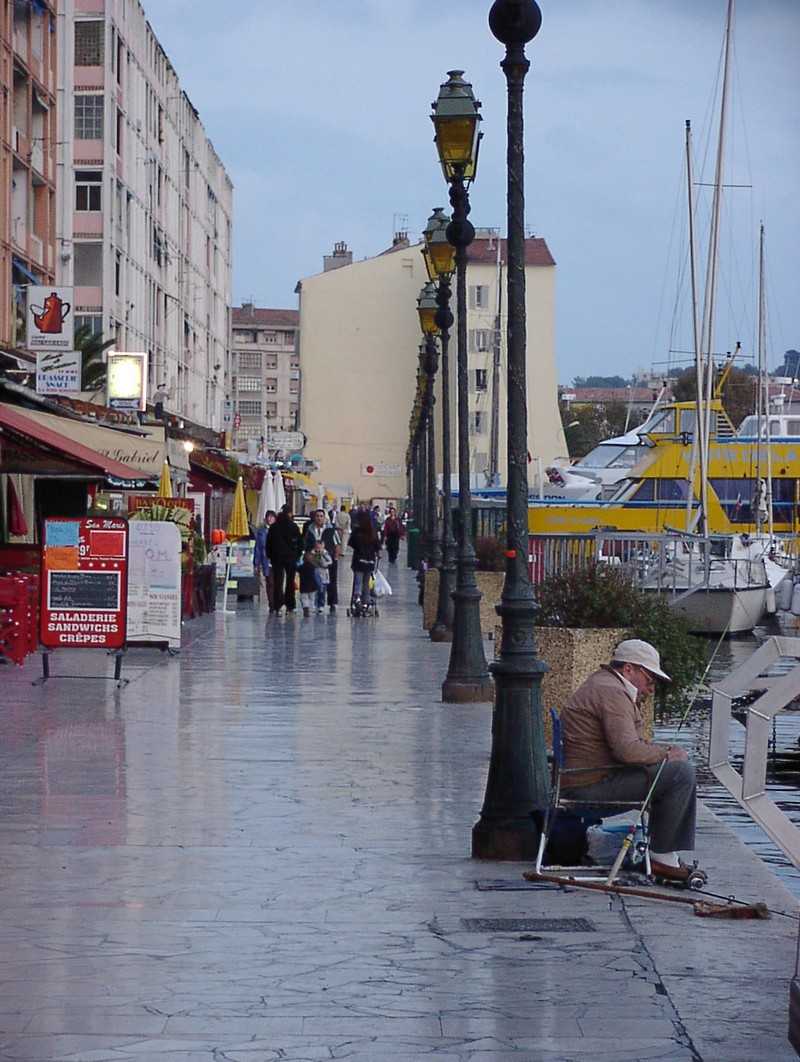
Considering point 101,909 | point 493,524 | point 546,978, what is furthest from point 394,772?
point 493,524

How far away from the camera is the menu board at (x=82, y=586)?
17984 millimetres

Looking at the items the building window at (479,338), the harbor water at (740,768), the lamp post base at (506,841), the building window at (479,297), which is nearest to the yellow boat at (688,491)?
the harbor water at (740,768)

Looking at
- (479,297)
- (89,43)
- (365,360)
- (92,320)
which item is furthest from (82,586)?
(479,297)

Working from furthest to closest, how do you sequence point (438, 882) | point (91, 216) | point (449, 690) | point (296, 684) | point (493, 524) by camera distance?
point (91, 216) < point (493, 524) < point (296, 684) < point (449, 690) < point (438, 882)

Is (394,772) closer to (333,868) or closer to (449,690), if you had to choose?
(333,868)

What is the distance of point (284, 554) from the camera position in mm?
32875

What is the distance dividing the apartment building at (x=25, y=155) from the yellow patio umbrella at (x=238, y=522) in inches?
282

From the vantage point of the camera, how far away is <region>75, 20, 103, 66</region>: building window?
61.8 m

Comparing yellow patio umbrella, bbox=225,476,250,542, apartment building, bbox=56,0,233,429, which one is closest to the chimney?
apartment building, bbox=56,0,233,429

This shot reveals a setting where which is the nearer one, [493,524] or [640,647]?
[640,647]

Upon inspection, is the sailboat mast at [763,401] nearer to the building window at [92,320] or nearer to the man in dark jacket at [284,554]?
the man in dark jacket at [284,554]

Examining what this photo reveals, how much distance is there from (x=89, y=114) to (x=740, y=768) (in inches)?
2070

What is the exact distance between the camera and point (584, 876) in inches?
340

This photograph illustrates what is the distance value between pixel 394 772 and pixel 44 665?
671cm
